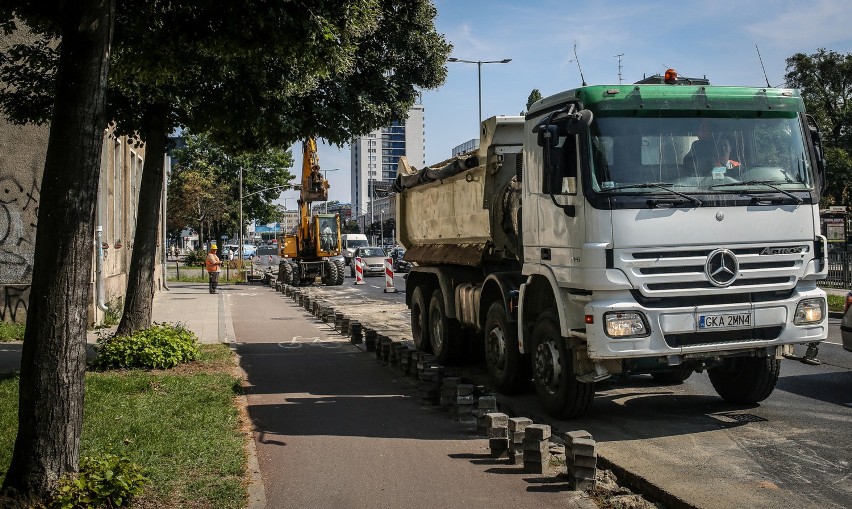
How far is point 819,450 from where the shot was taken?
6762 mm

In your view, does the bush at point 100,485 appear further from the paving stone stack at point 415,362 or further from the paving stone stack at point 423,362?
the paving stone stack at point 415,362

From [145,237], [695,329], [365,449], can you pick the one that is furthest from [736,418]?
[145,237]

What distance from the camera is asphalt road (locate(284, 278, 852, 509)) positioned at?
5704 mm

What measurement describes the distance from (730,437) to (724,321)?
102 cm

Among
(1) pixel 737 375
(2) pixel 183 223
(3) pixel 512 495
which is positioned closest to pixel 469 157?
(1) pixel 737 375

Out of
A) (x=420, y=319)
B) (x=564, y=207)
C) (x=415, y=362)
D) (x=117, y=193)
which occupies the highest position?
(x=117, y=193)

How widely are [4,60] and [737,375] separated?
359 inches

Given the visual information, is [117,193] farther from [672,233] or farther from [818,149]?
[818,149]

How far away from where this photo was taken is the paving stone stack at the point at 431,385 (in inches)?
364

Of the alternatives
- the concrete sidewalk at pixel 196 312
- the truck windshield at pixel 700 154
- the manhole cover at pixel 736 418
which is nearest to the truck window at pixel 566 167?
the truck windshield at pixel 700 154

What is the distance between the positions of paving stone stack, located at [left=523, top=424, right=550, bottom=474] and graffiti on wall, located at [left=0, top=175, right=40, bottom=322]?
1253 cm

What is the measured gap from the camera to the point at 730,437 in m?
7.29

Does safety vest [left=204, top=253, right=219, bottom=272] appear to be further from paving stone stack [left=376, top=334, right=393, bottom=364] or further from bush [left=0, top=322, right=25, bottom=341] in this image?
paving stone stack [left=376, top=334, right=393, bottom=364]

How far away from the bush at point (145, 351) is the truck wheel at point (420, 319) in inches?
140
